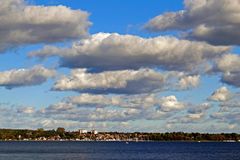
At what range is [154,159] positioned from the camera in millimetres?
159375

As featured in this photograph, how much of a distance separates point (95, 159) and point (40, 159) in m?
15.7

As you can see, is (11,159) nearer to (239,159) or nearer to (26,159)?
(26,159)

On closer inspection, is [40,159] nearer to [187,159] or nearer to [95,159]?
[95,159]

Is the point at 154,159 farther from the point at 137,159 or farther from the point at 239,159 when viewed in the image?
the point at 239,159

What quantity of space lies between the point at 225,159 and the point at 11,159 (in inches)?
2348

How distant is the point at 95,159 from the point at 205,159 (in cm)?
3158

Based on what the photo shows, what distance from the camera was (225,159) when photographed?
156 meters

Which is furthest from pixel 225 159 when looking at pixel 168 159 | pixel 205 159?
pixel 168 159

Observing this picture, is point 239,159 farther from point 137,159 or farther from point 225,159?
point 137,159

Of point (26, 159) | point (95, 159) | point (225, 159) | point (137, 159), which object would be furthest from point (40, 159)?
point (225, 159)

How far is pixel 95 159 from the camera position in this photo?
157375 millimetres

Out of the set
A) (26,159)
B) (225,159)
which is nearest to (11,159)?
(26,159)

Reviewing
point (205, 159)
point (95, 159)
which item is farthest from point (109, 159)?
point (205, 159)

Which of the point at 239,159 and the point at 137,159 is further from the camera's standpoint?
the point at 137,159
